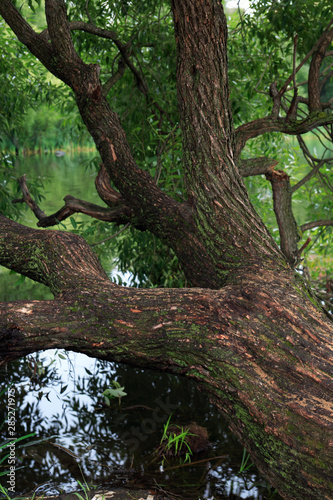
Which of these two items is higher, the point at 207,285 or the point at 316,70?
the point at 316,70

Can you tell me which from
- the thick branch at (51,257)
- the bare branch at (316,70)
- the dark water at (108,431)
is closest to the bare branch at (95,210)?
the thick branch at (51,257)

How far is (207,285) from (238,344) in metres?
0.77

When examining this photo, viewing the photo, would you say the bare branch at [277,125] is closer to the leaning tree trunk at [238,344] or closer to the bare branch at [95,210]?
the bare branch at [95,210]

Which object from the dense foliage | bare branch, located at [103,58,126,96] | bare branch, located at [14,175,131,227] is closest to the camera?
bare branch, located at [14,175,131,227]

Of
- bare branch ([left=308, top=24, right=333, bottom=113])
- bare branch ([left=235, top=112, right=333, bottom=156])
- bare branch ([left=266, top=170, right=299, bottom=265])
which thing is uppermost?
bare branch ([left=308, top=24, right=333, bottom=113])

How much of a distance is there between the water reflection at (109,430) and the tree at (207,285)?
0.65 m

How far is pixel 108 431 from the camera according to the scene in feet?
10.1

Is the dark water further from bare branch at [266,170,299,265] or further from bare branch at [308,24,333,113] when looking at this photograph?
bare branch at [308,24,333,113]

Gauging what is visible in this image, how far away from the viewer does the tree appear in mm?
1693

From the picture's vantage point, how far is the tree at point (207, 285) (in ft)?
5.56

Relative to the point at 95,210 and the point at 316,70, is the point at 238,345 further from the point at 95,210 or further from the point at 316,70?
the point at 316,70

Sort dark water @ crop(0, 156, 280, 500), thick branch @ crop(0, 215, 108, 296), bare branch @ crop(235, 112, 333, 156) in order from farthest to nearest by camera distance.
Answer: bare branch @ crop(235, 112, 333, 156)
dark water @ crop(0, 156, 280, 500)
thick branch @ crop(0, 215, 108, 296)

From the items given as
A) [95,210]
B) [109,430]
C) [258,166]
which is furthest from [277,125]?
[109,430]

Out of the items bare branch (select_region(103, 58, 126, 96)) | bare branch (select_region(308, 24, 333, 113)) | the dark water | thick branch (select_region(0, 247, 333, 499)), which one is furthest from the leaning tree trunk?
bare branch (select_region(103, 58, 126, 96))
